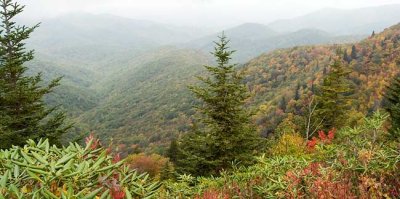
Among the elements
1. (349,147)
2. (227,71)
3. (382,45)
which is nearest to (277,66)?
(382,45)

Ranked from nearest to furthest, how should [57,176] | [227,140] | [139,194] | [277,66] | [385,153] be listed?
[57,176]
[139,194]
[385,153]
[227,140]
[277,66]

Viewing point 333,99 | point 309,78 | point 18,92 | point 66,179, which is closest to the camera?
point 66,179

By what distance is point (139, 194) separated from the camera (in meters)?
3.22

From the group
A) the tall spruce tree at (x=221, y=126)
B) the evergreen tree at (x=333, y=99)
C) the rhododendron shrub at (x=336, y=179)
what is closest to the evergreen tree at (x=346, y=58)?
the evergreen tree at (x=333, y=99)

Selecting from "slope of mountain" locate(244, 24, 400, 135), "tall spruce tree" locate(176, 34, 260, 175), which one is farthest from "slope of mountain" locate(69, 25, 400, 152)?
"tall spruce tree" locate(176, 34, 260, 175)

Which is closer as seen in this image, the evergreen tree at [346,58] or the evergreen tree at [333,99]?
the evergreen tree at [333,99]

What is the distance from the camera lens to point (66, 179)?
9.16 ft

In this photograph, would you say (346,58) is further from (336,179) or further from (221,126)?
(336,179)

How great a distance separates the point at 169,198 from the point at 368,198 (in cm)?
243

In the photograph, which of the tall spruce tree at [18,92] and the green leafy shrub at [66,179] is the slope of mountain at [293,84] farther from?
the green leafy shrub at [66,179]

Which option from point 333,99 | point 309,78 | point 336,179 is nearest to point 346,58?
point 309,78

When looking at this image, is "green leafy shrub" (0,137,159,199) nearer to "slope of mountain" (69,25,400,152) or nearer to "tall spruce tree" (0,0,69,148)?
"tall spruce tree" (0,0,69,148)

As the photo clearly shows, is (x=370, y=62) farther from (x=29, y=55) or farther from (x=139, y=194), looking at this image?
(x=139, y=194)

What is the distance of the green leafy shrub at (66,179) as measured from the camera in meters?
2.70
